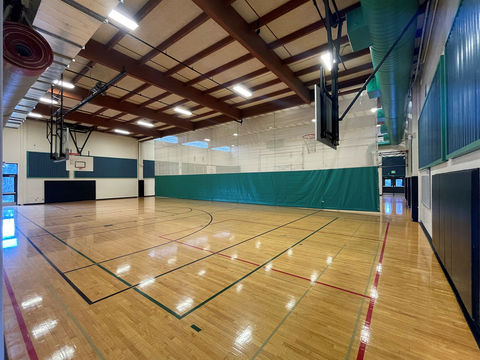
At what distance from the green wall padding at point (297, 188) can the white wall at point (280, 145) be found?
0.32 metres

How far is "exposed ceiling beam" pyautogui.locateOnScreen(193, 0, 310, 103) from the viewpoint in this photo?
14.0 ft

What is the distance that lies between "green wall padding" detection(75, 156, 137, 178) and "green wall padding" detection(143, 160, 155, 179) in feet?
2.29

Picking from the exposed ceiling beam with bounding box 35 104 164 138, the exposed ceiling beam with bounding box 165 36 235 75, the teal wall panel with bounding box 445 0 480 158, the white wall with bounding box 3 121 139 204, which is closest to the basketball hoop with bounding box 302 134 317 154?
the exposed ceiling beam with bounding box 165 36 235 75

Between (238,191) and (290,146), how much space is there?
3.71 m

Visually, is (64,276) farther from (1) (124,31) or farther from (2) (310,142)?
(2) (310,142)

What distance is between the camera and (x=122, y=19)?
4.41 metres

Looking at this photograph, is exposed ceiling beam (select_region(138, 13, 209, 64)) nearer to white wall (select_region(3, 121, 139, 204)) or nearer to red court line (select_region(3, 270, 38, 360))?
red court line (select_region(3, 270, 38, 360))

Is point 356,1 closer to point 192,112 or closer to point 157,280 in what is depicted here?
point 157,280

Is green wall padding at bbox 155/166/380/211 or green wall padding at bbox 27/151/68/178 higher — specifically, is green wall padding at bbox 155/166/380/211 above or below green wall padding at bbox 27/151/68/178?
below

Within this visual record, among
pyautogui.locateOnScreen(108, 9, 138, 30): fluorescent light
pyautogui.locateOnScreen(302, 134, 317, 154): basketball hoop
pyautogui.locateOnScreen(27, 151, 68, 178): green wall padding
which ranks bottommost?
pyautogui.locateOnScreen(27, 151, 68, 178): green wall padding

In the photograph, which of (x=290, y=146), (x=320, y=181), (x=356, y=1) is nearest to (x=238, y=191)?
(x=290, y=146)

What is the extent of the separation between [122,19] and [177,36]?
1339mm

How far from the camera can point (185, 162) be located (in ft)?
47.0

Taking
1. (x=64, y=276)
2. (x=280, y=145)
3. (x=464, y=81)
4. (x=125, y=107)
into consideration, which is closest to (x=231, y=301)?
(x=64, y=276)
